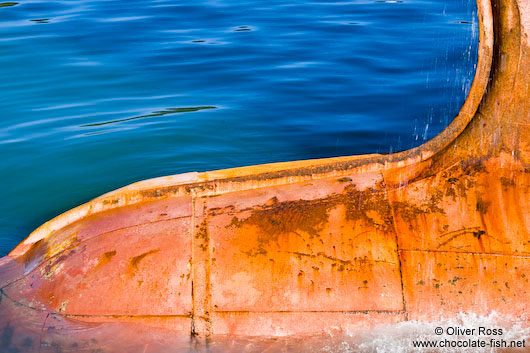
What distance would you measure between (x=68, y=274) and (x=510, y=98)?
2.31 metres

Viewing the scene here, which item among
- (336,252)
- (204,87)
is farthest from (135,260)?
(204,87)

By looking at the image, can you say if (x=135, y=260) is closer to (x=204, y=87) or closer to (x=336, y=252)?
(x=336, y=252)

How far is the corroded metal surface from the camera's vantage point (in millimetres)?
2834

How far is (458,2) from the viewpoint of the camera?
1095 centimetres

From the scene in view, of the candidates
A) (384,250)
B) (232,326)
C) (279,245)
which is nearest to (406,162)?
(384,250)

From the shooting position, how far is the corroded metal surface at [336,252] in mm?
2834

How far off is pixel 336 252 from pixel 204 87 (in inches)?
191

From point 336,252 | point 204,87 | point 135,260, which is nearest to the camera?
point 336,252

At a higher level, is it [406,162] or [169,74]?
[169,74]

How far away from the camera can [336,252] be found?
291 centimetres

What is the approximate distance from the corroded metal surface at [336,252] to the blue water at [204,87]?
172cm

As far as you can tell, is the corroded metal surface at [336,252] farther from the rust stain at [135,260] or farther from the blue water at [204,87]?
the blue water at [204,87]

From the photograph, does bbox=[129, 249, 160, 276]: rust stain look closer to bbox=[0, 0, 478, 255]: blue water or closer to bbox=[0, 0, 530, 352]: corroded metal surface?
bbox=[0, 0, 530, 352]: corroded metal surface

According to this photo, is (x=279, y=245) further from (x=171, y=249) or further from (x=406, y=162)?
(x=406, y=162)
